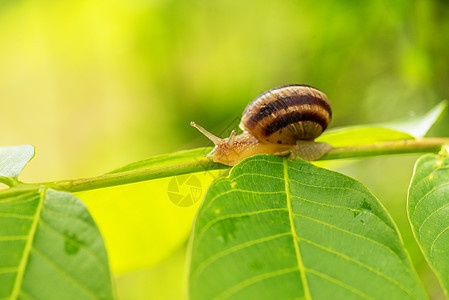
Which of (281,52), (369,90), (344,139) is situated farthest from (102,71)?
(344,139)

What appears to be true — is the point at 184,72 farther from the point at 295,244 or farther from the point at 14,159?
the point at 295,244

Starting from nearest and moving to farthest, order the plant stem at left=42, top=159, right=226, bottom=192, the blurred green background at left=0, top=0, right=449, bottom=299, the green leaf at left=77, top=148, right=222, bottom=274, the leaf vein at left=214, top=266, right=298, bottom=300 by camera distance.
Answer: the leaf vein at left=214, top=266, right=298, bottom=300 → the plant stem at left=42, top=159, right=226, bottom=192 → the green leaf at left=77, top=148, right=222, bottom=274 → the blurred green background at left=0, top=0, right=449, bottom=299

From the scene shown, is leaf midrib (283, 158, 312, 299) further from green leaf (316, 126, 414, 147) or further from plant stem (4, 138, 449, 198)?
green leaf (316, 126, 414, 147)

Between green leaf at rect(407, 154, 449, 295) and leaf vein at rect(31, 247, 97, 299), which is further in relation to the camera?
green leaf at rect(407, 154, 449, 295)

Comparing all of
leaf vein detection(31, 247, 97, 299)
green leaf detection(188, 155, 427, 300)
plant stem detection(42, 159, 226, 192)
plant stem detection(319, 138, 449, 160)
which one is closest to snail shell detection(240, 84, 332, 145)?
plant stem detection(319, 138, 449, 160)

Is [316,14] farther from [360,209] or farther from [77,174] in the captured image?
[77,174]

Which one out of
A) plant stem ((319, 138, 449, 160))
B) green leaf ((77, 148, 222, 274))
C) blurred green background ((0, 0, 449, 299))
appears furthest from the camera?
blurred green background ((0, 0, 449, 299))

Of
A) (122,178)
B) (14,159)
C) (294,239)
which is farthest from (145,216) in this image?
(294,239)

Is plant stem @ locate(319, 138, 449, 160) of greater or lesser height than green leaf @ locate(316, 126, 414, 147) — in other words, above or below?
below

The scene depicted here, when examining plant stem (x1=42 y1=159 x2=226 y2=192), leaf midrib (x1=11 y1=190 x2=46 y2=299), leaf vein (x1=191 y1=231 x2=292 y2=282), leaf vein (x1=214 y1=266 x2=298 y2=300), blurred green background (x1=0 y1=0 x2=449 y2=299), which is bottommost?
leaf vein (x1=214 y1=266 x2=298 y2=300)
